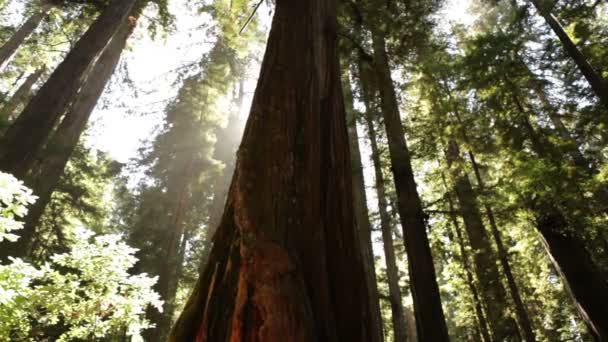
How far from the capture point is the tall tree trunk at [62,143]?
879 centimetres

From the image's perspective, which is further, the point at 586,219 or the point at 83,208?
the point at 83,208

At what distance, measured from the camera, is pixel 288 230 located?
80.3 inches

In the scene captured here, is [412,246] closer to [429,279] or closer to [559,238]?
[429,279]

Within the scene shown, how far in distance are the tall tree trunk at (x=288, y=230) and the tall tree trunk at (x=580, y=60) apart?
8293mm

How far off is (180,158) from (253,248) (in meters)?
20.1

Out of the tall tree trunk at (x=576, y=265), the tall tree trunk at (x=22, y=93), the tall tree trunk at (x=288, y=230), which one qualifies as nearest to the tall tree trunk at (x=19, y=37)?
the tall tree trunk at (x=22, y=93)

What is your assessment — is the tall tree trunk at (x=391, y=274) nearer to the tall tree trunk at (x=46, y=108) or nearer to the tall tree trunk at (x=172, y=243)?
the tall tree trunk at (x=46, y=108)

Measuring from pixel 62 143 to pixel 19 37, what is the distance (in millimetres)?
10788

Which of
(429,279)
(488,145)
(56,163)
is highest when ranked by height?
(488,145)

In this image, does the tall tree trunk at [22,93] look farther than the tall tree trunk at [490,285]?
Result: Yes

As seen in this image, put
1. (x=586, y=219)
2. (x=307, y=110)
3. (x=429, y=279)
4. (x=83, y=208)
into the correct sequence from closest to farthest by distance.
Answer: (x=307, y=110)
(x=429, y=279)
(x=586, y=219)
(x=83, y=208)

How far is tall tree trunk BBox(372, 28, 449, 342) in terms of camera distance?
5086mm

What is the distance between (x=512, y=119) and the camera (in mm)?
9234

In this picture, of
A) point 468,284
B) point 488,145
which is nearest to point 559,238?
point 488,145
